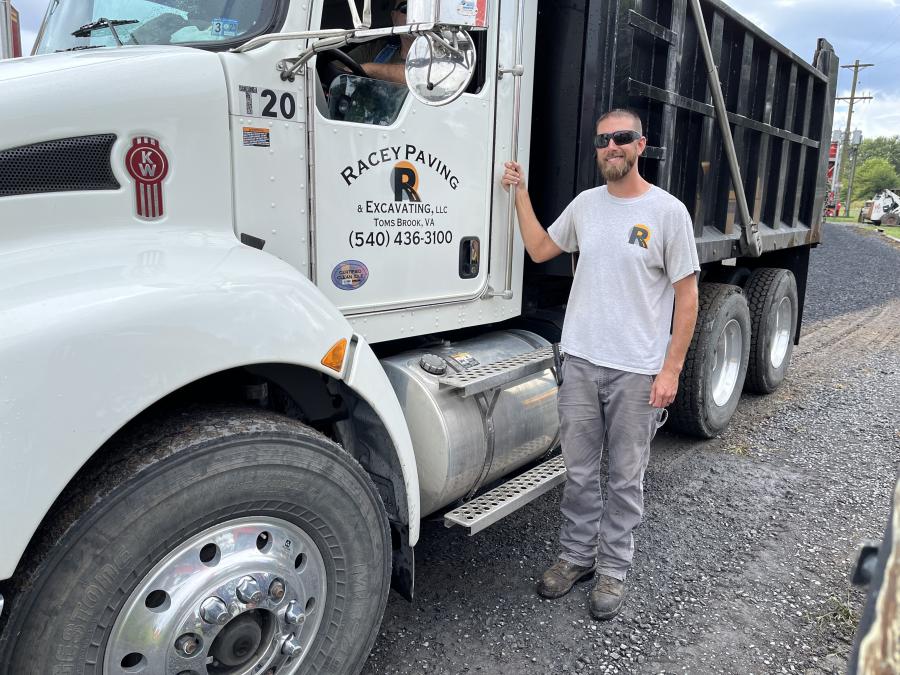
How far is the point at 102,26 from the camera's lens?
249 cm

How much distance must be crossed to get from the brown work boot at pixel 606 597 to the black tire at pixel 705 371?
72.4 inches

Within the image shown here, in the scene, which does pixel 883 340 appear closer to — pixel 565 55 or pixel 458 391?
pixel 565 55

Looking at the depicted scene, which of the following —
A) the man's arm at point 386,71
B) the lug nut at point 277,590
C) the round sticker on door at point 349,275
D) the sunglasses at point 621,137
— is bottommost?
the lug nut at point 277,590

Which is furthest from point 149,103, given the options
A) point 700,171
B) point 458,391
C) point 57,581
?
point 700,171

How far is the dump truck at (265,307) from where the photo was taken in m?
1.67

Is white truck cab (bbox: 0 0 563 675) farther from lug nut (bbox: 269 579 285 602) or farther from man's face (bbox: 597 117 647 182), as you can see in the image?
man's face (bbox: 597 117 647 182)

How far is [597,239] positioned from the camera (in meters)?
2.99

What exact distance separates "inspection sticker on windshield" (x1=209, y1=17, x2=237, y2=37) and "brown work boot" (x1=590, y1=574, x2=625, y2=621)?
98.0 inches

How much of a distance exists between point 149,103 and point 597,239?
1756 millimetres

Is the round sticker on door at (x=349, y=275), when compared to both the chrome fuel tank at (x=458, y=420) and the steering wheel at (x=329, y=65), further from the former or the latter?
the steering wheel at (x=329, y=65)

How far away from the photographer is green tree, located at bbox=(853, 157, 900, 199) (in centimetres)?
7706

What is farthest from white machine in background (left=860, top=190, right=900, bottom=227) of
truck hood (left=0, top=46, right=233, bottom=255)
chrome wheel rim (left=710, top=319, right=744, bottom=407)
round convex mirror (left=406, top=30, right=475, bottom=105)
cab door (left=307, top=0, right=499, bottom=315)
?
truck hood (left=0, top=46, right=233, bottom=255)

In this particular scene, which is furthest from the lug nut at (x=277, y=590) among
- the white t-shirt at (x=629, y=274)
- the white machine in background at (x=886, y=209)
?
the white machine in background at (x=886, y=209)

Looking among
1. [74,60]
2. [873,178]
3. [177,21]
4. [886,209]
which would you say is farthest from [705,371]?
[873,178]
